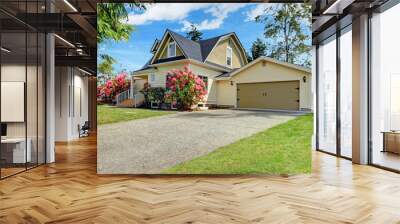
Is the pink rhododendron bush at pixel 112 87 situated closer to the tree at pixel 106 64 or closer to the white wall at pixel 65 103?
the tree at pixel 106 64

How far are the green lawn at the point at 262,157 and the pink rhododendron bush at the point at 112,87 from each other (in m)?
1.42

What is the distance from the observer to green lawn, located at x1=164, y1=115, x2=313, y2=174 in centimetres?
493

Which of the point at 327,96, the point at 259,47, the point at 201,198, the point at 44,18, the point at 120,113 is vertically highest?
the point at 44,18

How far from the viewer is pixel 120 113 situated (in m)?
5.05

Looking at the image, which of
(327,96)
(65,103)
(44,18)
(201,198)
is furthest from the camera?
(65,103)

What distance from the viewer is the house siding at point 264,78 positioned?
5039 mm

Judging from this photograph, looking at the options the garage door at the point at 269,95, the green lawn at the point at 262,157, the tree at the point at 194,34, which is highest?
the tree at the point at 194,34

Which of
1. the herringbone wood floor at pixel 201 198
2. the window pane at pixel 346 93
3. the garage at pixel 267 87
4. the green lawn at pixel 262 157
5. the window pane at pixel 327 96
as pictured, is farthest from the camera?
the window pane at pixel 327 96

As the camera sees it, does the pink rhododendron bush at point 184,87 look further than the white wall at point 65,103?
No

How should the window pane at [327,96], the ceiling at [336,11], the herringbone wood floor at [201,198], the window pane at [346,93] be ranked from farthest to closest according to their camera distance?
the window pane at [327,96] → the window pane at [346,93] → the ceiling at [336,11] → the herringbone wood floor at [201,198]

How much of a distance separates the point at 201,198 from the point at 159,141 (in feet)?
4.79

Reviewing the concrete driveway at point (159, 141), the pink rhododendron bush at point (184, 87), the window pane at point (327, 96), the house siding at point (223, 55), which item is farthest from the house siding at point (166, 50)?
the window pane at point (327, 96)

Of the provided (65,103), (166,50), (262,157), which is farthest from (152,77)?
(65,103)

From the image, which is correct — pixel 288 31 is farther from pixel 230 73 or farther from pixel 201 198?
pixel 201 198
